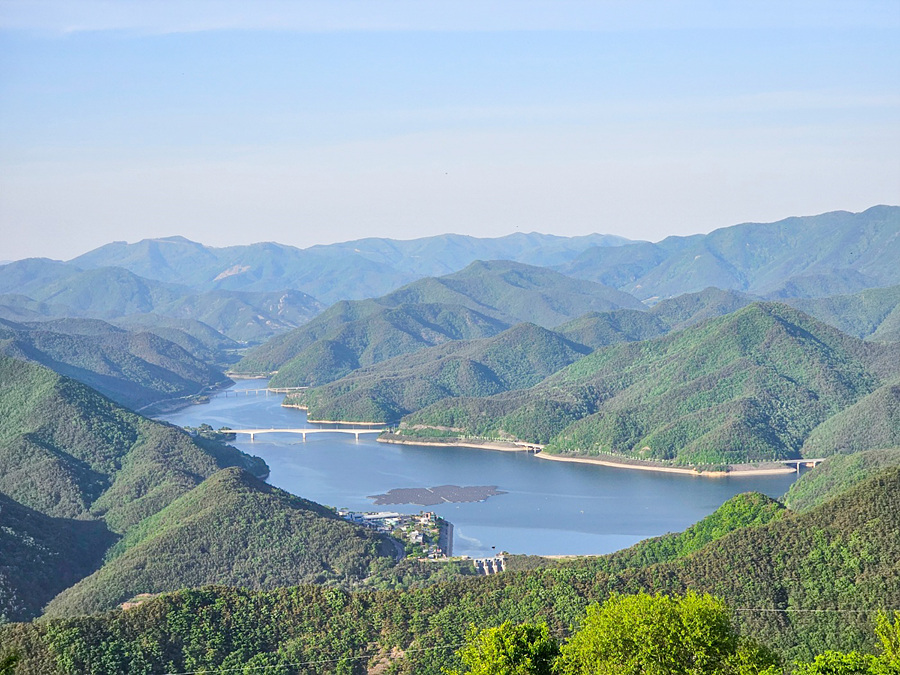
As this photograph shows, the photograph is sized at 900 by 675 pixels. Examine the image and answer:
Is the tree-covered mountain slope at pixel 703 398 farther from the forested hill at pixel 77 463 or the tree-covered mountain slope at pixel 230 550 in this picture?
the tree-covered mountain slope at pixel 230 550

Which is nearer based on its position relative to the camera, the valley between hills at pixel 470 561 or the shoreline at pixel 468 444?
the valley between hills at pixel 470 561

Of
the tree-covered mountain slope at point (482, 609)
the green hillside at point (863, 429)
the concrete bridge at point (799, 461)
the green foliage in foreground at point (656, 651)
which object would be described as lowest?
the tree-covered mountain slope at point (482, 609)

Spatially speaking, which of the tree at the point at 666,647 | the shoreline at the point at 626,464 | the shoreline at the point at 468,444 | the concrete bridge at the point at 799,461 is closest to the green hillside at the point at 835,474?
the shoreline at the point at 626,464

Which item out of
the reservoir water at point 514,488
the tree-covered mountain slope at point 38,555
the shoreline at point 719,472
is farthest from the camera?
the shoreline at point 719,472

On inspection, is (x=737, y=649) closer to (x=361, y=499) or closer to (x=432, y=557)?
(x=432, y=557)

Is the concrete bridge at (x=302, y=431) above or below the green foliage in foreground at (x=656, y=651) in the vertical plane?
below

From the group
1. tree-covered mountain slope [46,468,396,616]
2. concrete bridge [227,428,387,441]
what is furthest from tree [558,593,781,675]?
concrete bridge [227,428,387,441]

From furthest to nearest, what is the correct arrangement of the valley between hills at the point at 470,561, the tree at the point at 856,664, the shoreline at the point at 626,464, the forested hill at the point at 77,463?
the shoreline at the point at 626,464, the forested hill at the point at 77,463, the valley between hills at the point at 470,561, the tree at the point at 856,664

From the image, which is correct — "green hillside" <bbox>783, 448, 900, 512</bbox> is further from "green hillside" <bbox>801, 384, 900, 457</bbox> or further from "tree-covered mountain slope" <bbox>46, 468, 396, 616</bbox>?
"tree-covered mountain slope" <bbox>46, 468, 396, 616</bbox>
